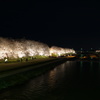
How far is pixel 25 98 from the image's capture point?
17.2 meters

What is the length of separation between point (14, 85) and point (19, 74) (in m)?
2.49

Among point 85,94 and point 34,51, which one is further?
point 34,51

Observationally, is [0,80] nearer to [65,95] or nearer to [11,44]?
[65,95]

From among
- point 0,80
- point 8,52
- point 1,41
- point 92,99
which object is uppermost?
point 1,41

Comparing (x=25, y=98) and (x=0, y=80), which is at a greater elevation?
(x=0, y=80)

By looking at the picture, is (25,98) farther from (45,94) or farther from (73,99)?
(73,99)

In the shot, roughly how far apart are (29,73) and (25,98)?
1191cm

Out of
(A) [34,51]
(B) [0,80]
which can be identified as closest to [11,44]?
(A) [34,51]

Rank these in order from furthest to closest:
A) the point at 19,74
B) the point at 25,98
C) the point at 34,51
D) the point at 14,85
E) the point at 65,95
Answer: the point at 34,51 → the point at 19,74 → the point at 14,85 → the point at 65,95 → the point at 25,98

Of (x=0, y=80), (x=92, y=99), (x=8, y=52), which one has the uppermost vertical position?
(x=8, y=52)

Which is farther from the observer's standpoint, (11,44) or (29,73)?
(11,44)

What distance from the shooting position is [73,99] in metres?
17.2

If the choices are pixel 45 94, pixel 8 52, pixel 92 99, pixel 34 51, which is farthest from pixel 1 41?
pixel 92 99

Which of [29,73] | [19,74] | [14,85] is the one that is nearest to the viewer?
[14,85]
